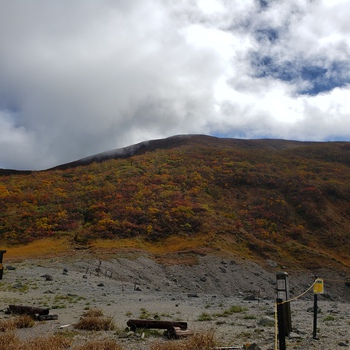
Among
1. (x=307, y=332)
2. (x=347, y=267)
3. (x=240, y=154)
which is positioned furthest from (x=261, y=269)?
(x=240, y=154)

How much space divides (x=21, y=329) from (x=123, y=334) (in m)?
2.45

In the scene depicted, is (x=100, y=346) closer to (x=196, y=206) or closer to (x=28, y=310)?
(x=28, y=310)

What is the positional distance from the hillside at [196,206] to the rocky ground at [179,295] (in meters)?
3.53

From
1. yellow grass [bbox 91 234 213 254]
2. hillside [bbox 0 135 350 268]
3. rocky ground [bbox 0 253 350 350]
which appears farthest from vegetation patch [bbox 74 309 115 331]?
hillside [bbox 0 135 350 268]

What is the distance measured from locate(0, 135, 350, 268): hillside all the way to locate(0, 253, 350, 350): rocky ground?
3.53 meters

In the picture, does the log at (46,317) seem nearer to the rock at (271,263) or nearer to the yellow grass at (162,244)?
the yellow grass at (162,244)

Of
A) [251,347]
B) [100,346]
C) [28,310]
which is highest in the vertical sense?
[100,346]

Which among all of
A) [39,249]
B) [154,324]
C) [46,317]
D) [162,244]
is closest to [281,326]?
[154,324]

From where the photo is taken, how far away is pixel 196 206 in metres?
37.1

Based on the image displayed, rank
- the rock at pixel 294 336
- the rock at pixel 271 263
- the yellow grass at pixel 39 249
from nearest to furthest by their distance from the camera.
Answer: the rock at pixel 294 336 < the yellow grass at pixel 39 249 < the rock at pixel 271 263

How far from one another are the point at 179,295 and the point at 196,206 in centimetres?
1833

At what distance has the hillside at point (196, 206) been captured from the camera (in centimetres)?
3136

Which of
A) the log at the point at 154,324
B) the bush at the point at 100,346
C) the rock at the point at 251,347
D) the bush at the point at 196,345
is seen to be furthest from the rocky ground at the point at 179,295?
the bush at the point at 196,345

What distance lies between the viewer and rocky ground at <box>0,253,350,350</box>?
8.59 metres
